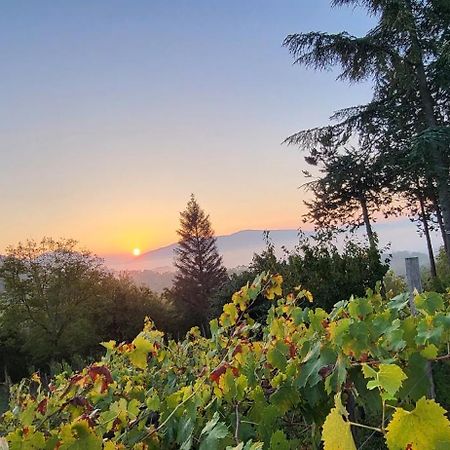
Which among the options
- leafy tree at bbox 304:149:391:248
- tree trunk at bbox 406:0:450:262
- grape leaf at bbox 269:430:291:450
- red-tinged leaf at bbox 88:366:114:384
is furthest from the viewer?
leafy tree at bbox 304:149:391:248

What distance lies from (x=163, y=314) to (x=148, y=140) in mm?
7768

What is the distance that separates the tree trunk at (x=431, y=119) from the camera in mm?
10305

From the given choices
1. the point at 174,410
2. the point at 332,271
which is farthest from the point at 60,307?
the point at 174,410

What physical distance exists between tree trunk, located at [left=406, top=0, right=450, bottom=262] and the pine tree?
1537cm

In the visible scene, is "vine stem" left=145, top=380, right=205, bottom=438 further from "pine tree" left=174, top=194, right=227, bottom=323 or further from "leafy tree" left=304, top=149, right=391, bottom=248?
"pine tree" left=174, top=194, right=227, bottom=323

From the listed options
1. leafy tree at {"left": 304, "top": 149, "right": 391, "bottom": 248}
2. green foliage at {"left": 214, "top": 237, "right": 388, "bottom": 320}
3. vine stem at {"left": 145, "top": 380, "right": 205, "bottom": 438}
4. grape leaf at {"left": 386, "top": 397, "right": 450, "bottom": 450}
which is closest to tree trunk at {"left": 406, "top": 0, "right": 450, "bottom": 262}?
leafy tree at {"left": 304, "top": 149, "right": 391, "bottom": 248}

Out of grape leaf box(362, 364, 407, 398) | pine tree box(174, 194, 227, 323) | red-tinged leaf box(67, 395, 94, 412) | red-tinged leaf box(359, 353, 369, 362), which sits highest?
pine tree box(174, 194, 227, 323)

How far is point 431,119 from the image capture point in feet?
36.3

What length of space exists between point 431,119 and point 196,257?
60.3 feet

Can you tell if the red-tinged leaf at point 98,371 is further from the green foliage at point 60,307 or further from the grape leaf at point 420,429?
the green foliage at point 60,307

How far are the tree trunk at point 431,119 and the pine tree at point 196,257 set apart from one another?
50.4ft

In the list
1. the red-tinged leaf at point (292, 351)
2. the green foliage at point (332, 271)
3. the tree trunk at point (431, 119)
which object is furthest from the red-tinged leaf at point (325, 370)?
the tree trunk at point (431, 119)

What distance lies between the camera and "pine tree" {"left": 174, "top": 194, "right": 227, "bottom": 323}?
2534 centimetres

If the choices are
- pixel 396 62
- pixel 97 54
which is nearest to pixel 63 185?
pixel 97 54
